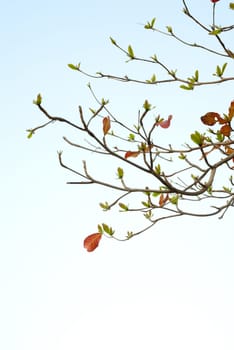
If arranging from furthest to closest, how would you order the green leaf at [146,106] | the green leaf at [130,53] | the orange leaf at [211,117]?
the green leaf at [130,53] < the orange leaf at [211,117] < the green leaf at [146,106]

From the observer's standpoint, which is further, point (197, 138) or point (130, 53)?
point (130, 53)

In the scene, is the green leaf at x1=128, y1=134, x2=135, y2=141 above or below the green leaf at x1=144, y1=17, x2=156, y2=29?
below

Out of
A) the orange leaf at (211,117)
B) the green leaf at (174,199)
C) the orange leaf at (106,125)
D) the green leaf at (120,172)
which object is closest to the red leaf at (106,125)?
the orange leaf at (106,125)

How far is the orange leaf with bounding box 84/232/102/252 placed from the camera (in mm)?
2707

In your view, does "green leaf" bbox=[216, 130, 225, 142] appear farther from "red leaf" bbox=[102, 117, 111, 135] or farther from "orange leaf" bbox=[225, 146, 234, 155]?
"red leaf" bbox=[102, 117, 111, 135]

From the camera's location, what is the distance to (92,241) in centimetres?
273

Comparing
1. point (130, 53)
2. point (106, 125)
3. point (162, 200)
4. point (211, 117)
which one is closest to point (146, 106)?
point (106, 125)

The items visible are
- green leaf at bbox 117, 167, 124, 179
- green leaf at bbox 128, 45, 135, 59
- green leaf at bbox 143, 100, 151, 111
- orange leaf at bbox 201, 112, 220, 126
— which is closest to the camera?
green leaf at bbox 143, 100, 151, 111

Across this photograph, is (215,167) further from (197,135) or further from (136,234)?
(136,234)

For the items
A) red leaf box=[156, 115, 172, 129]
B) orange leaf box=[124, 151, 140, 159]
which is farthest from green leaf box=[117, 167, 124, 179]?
orange leaf box=[124, 151, 140, 159]

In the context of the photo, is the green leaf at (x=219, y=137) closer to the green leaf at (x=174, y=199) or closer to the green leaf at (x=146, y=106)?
the green leaf at (x=174, y=199)

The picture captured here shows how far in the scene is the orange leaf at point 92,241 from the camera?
2.71 meters

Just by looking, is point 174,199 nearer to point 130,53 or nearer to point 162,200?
point 162,200

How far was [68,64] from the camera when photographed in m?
3.31
